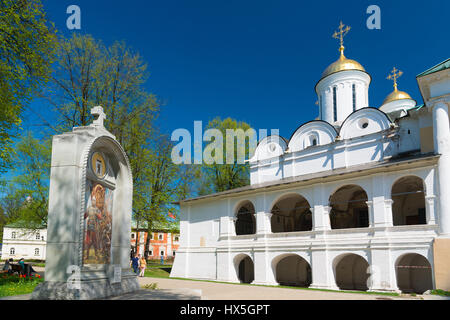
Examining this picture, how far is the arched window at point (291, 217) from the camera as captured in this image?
2622cm

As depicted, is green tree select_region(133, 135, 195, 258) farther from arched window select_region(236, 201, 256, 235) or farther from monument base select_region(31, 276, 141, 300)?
monument base select_region(31, 276, 141, 300)

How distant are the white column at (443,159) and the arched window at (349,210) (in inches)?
274

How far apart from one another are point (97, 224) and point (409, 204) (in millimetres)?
18185

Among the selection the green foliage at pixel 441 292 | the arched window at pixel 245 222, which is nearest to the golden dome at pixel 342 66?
the arched window at pixel 245 222

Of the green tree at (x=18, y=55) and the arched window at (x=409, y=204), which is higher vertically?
the green tree at (x=18, y=55)

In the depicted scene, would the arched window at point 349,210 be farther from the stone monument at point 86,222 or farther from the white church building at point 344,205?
the stone monument at point 86,222

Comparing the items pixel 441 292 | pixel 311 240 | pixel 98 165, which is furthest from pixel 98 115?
pixel 441 292

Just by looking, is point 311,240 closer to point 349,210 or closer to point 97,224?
point 349,210

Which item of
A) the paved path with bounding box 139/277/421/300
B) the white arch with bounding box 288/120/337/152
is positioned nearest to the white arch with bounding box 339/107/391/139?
the white arch with bounding box 288/120/337/152

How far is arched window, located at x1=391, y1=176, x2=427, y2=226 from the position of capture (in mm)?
21047

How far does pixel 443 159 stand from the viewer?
16.4 metres

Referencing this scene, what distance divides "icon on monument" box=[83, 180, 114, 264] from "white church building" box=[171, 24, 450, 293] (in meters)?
12.1

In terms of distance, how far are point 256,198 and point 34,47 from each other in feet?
49.1
